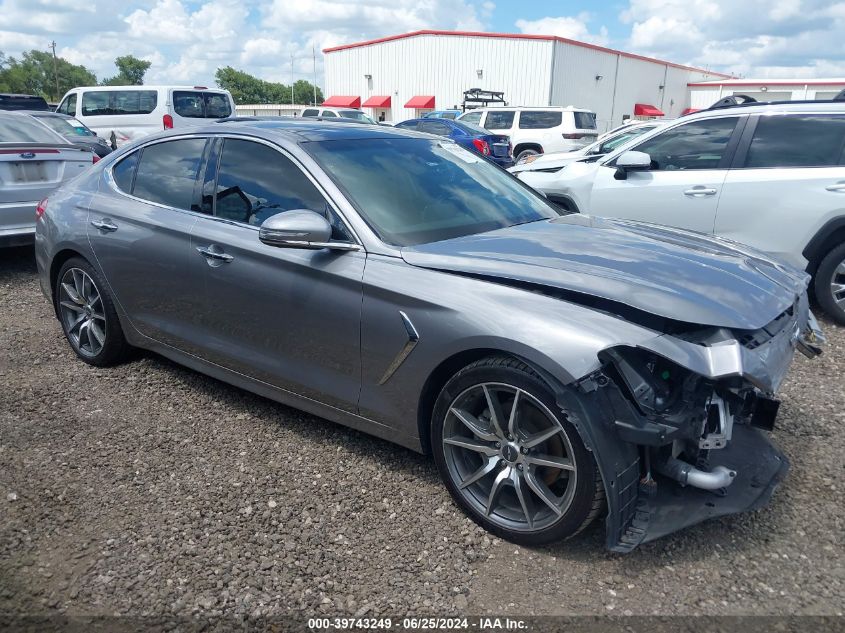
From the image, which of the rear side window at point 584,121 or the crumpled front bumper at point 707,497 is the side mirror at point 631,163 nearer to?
the crumpled front bumper at point 707,497

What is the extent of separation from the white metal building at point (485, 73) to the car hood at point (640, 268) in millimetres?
37567

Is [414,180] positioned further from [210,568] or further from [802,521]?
[802,521]

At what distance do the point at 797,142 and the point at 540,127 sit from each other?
15.2 m

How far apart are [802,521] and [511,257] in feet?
5.51

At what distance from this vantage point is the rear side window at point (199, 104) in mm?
15531

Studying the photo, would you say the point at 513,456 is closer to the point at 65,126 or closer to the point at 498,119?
the point at 65,126

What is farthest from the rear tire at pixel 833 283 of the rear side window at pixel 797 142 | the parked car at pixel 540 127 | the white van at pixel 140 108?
the parked car at pixel 540 127

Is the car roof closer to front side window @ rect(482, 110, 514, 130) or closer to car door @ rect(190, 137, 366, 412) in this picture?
car door @ rect(190, 137, 366, 412)

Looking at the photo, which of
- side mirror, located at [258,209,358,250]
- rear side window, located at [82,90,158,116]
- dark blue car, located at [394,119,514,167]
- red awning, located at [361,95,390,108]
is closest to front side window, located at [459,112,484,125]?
dark blue car, located at [394,119,514,167]

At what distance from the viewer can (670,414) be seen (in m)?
2.38

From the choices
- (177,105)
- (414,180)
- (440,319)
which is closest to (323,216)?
(414,180)

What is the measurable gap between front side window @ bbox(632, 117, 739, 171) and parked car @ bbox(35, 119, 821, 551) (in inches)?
103

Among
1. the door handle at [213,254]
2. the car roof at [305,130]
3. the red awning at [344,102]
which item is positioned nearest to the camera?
the door handle at [213,254]

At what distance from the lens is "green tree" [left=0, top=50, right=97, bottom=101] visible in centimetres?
7925
